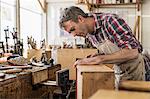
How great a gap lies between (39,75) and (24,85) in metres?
0.33

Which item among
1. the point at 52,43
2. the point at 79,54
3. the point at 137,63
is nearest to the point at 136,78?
the point at 137,63

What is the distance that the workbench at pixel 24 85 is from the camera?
1.97 m

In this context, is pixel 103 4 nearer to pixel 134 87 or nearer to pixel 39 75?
pixel 39 75

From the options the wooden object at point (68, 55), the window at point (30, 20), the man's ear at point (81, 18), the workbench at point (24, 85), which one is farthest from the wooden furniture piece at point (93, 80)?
the window at point (30, 20)

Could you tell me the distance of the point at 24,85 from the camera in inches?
93.0

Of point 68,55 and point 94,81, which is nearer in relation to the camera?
point 94,81

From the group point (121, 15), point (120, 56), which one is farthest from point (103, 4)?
point (120, 56)

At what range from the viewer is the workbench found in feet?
6.46

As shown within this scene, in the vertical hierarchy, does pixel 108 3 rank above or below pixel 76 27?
above

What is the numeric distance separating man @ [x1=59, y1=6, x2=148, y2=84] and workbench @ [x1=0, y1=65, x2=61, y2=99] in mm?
592

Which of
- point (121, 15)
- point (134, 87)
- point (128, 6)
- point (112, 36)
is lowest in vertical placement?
point (134, 87)

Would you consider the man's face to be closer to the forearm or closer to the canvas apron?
the canvas apron

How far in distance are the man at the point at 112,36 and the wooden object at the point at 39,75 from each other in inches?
33.8

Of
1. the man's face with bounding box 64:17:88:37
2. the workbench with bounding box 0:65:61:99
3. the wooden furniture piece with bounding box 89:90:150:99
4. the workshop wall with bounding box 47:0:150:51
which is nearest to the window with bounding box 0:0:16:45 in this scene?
the workshop wall with bounding box 47:0:150:51
